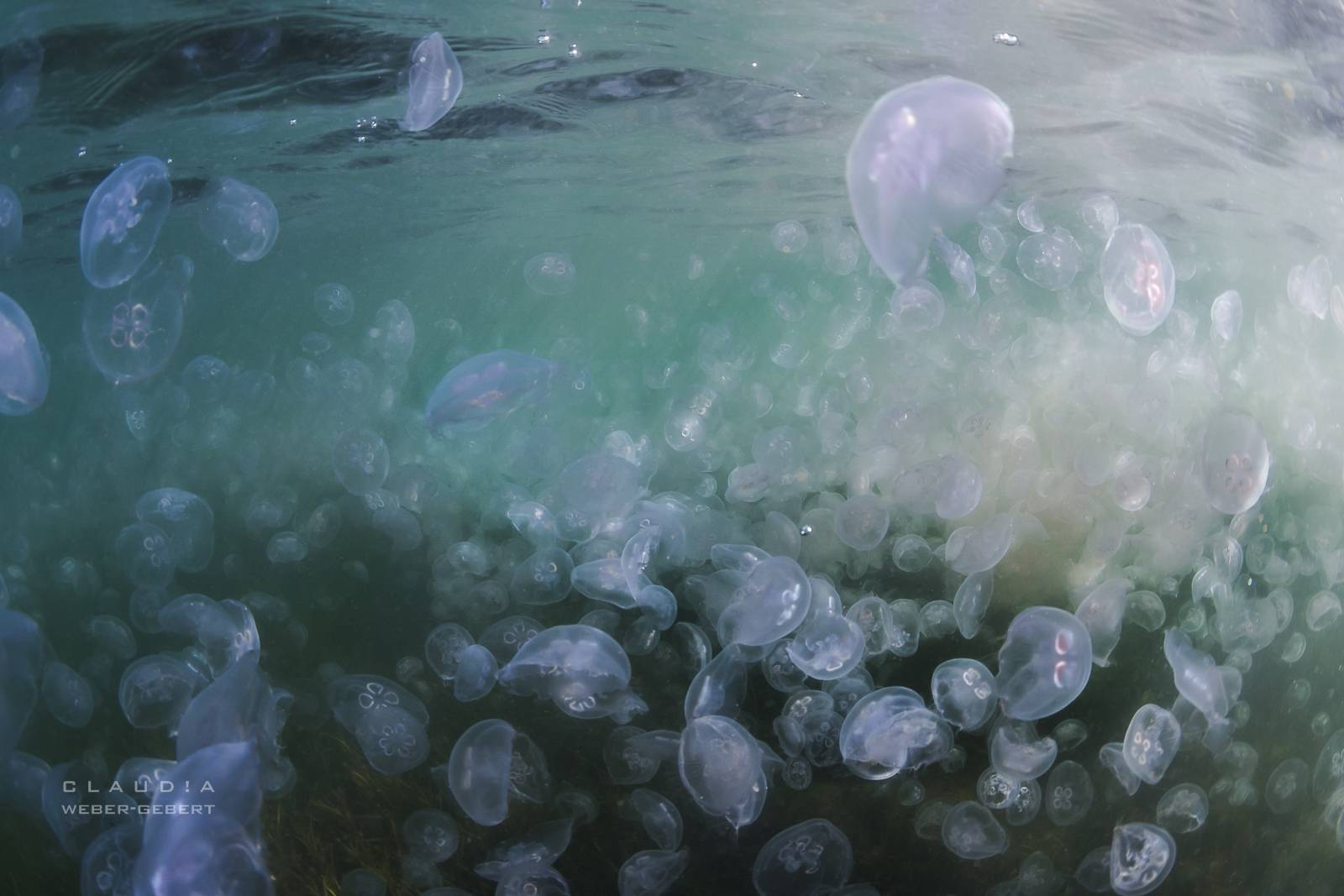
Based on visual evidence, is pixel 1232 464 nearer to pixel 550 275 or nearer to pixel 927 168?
pixel 927 168

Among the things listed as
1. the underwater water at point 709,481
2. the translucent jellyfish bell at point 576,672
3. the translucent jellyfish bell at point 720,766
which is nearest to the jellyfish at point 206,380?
the underwater water at point 709,481

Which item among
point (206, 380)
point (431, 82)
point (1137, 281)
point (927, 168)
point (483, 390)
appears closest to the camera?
point (927, 168)

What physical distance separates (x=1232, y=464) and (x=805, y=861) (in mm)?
1921

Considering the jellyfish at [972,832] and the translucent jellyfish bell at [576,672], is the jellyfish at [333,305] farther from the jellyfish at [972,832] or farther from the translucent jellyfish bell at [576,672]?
the jellyfish at [972,832]

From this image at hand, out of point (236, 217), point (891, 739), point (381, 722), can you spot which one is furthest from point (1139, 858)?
point (236, 217)

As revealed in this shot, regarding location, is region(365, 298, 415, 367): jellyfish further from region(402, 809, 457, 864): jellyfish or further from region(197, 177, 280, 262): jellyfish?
region(402, 809, 457, 864): jellyfish

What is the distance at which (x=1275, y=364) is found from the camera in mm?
2729

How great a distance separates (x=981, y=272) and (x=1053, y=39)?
900mm

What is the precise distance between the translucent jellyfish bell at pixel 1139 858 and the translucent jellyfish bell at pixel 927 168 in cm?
192

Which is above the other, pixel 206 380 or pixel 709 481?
pixel 206 380

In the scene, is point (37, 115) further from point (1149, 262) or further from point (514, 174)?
point (1149, 262)

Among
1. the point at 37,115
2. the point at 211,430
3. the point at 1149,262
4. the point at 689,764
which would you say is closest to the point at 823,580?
the point at 689,764

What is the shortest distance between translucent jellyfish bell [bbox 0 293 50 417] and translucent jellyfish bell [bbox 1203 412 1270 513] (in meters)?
4.04

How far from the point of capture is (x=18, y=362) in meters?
2.42
